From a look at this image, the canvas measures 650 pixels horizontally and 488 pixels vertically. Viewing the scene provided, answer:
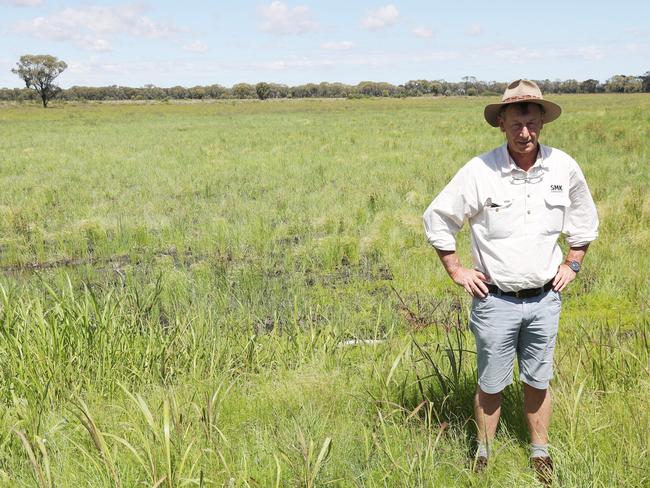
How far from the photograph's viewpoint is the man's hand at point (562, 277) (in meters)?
2.71

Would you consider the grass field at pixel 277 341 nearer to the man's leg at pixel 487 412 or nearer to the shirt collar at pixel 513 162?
the man's leg at pixel 487 412

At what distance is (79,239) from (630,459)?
805 cm

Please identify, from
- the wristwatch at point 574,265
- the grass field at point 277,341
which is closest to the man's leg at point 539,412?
the grass field at point 277,341

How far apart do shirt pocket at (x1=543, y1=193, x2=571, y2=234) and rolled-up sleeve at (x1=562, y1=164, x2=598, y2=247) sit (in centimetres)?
17

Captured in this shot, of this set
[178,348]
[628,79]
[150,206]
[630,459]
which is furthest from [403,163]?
[628,79]

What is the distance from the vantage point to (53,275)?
6.67 meters

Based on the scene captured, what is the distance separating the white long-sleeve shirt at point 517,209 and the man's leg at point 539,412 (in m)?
0.60

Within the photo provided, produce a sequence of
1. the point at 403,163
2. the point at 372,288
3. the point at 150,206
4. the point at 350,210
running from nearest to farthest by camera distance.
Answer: the point at 372,288, the point at 350,210, the point at 150,206, the point at 403,163

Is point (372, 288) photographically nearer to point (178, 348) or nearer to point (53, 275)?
point (178, 348)

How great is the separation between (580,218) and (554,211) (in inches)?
12.1

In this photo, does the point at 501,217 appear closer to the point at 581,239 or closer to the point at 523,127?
the point at 523,127

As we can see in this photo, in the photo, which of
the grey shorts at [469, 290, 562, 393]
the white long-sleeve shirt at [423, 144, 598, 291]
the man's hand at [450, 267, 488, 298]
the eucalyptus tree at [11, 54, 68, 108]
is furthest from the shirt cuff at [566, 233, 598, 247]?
the eucalyptus tree at [11, 54, 68, 108]

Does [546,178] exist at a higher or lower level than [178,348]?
higher

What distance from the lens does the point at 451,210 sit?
276 cm
